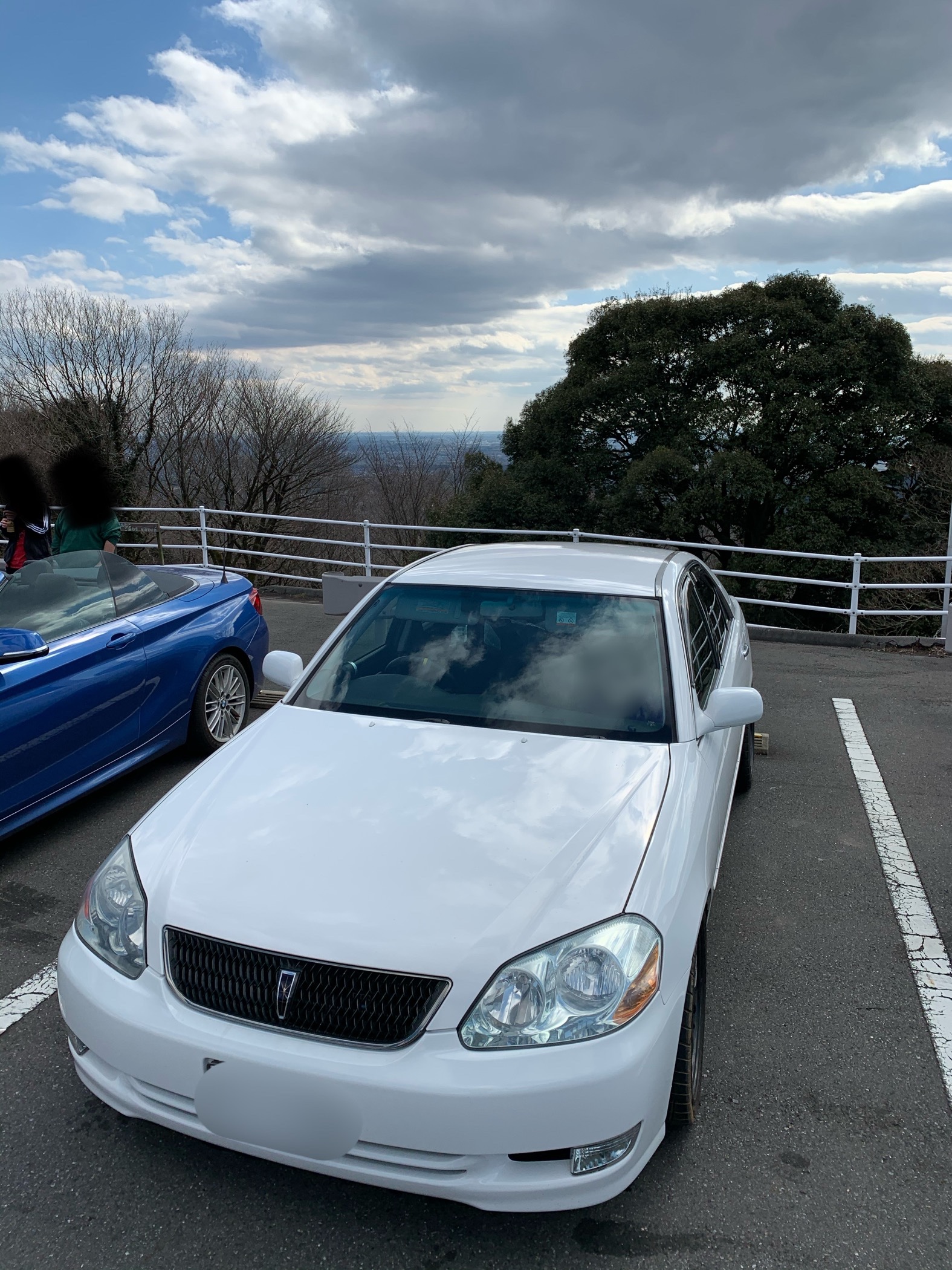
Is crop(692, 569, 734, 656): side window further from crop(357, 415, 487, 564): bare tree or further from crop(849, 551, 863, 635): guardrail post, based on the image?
crop(357, 415, 487, 564): bare tree

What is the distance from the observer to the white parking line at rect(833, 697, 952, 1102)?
9.62ft

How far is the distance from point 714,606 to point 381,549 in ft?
38.3

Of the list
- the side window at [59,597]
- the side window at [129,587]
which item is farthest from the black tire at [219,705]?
the side window at [59,597]

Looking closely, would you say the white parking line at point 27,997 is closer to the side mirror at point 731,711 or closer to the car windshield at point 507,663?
the car windshield at point 507,663

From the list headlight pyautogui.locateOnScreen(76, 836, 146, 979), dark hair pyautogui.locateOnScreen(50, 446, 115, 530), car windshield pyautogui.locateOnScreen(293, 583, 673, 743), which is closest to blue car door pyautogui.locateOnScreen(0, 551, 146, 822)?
car windshield pyautogui.locateOnScreen(293, 583, 673, 743)

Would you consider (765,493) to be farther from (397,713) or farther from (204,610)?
(397,713)

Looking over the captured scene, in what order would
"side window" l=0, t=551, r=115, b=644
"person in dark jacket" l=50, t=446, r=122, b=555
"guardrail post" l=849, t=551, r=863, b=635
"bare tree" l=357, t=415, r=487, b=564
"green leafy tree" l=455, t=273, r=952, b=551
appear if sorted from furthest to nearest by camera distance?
"bare tree" l=357, t=415, r=487, b=564, "green leafy tree" l=455, t=273, r=952, b=551, "guardrail post" l=849, t=551, r=863, b=635, "person in dark jacket" l=50, t=446, r=122, b=555, "side window" l=0, t=551, r=115, b=644

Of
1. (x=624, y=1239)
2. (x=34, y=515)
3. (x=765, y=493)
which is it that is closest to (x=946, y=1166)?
(x=624, y=1239)

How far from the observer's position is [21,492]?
7375mm

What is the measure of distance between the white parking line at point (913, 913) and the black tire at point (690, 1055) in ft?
2.71

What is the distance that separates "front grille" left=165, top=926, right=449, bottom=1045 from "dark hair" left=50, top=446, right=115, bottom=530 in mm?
5599

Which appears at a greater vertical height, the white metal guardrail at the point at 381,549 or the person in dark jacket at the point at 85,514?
the person in dark jacket at the point at 85,514

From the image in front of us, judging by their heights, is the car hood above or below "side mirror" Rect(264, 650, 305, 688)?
below

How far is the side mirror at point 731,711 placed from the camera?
296cm
